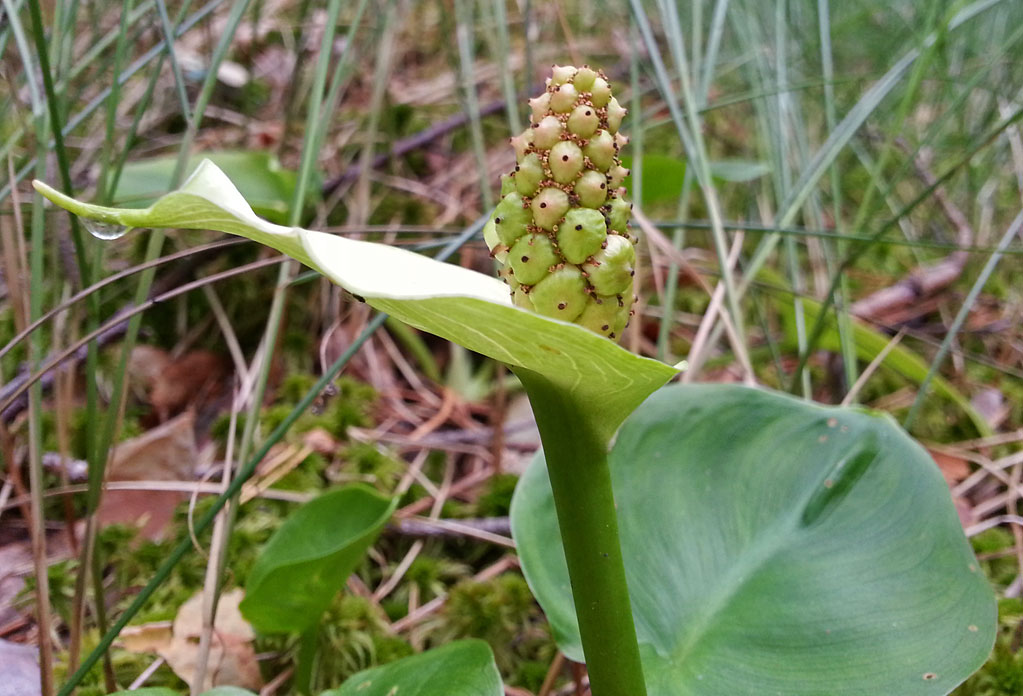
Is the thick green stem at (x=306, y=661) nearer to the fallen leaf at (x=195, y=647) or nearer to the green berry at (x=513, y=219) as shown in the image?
the fallen leaf at (x=195, y=647)

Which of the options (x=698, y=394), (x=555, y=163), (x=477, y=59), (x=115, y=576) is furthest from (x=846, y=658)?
(x=477, y=59)

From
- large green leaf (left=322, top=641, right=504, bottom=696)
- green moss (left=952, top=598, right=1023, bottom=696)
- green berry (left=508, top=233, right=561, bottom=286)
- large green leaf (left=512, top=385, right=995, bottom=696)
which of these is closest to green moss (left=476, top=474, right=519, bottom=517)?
large green leaf (left=512, top=385, right=995, bottom=696)

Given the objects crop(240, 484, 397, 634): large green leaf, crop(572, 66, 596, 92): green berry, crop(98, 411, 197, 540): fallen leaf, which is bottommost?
crop(98, 411, 197, 540): fallen leaf

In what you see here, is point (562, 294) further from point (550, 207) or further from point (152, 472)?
point (152, 472)

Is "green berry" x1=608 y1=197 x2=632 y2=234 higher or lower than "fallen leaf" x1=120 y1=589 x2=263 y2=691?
higher

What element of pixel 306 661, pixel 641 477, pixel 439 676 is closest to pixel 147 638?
pixel 306 661

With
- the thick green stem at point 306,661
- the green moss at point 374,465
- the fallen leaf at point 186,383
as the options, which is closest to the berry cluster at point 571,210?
the thick green stem at point 306,661

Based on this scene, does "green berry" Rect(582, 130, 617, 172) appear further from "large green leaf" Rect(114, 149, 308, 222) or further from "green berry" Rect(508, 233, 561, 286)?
"large green leaf" Rect(114, 149, 308, 222)
